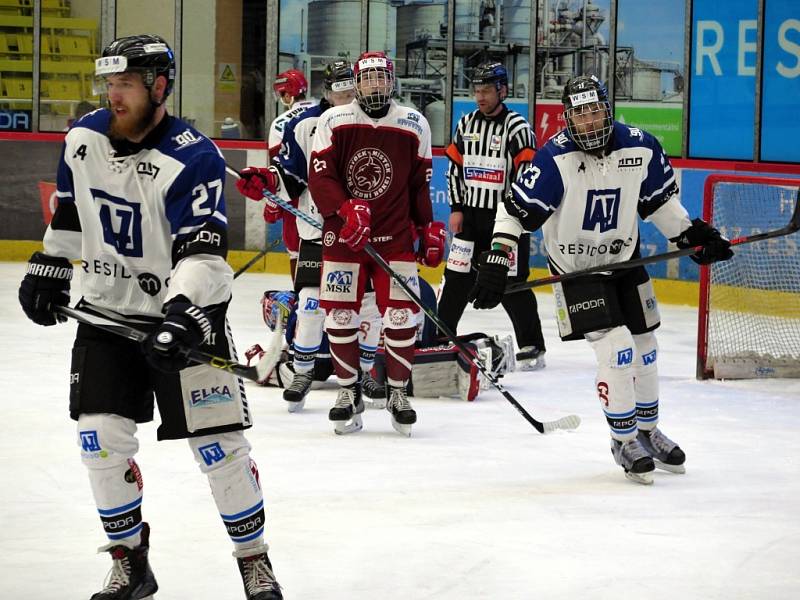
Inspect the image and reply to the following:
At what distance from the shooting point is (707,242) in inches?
166

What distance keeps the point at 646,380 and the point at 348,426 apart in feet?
3.76

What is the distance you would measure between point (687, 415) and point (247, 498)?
2.99 metres

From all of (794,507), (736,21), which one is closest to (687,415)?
(794,507)

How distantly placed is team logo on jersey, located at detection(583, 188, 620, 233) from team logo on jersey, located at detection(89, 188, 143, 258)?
1.76 meters

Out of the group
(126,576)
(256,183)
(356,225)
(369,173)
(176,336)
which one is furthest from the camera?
(256,183)

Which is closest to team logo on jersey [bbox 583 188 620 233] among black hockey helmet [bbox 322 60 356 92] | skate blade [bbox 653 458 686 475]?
skate blade [bbox 653 458 686 475]

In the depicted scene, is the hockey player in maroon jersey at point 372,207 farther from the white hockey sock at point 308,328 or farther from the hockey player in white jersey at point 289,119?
the hockey player in white jersey at point 289,119

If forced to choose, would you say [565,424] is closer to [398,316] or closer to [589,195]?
[398,316]

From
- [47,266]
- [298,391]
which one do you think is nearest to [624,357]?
[298,391]

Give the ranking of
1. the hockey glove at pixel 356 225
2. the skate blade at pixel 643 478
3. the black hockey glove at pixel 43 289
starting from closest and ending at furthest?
the black hockey glove at pixel 43 289
the skate blade at pixel 643 478
the hockey glove at pixel 356 225

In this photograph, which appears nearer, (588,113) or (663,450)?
(588,113)

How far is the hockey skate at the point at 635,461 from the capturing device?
13.5 feet

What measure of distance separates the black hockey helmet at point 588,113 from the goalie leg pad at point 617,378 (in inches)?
22.5

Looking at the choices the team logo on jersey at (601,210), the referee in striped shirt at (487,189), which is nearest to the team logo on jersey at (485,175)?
the referee in striped shirt at (487,189)
